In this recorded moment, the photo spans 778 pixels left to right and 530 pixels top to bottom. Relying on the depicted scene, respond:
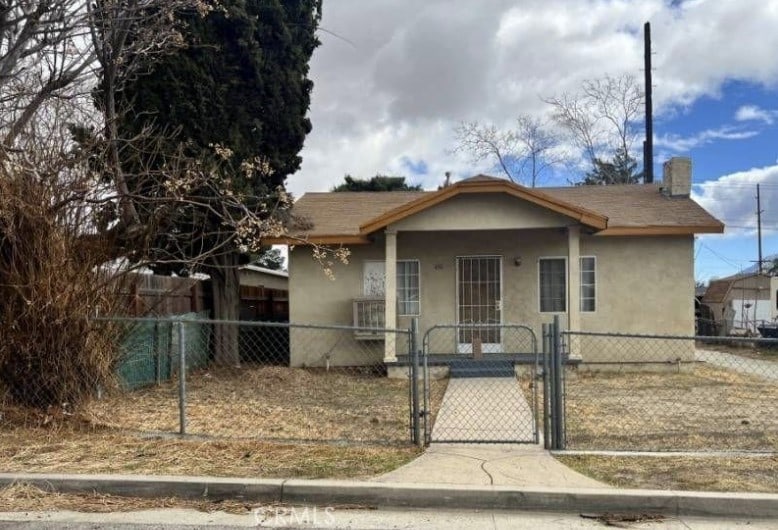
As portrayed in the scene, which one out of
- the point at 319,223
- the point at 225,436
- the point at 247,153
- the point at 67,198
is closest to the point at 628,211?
the point at 319,223

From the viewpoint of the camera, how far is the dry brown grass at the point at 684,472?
16.2 ft

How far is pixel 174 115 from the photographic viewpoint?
11.4 metres

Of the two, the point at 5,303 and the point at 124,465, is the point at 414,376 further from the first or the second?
the point at 5,303

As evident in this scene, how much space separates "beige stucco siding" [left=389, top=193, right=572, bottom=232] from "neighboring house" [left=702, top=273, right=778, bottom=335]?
1278cm

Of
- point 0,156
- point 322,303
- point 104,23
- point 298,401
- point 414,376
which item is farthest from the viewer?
point 322,303

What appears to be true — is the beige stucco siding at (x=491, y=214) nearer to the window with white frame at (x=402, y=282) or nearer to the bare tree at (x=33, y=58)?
the window with white frame at (x=402, y=282)

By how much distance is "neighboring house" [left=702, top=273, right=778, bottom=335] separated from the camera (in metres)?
21.3

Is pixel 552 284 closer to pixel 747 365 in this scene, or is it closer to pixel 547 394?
pixel 747 365

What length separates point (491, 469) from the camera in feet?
17.6

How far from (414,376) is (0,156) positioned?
5.00 meters

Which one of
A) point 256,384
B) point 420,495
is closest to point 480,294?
point 256,384

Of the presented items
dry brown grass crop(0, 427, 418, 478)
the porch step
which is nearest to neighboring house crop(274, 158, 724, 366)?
the porch step

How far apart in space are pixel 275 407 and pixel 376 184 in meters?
23.9

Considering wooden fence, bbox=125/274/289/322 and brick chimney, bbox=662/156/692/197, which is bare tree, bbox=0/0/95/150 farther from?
brick chimney, bbox=662/156/692/197
